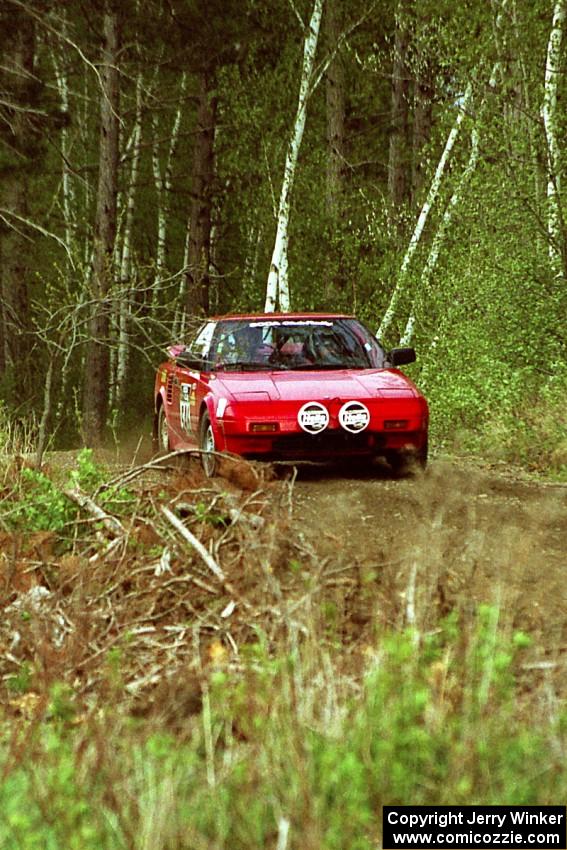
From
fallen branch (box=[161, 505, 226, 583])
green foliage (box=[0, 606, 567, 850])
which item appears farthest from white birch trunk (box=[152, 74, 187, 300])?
green foliage (box=[0, 606, 567, 850])

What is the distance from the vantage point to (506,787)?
4.54m

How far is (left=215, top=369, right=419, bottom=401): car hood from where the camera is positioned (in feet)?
37.9

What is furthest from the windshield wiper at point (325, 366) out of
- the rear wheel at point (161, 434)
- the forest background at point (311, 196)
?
the rear wheel at point (161, 434)

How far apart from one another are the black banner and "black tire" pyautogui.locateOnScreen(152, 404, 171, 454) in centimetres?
1022

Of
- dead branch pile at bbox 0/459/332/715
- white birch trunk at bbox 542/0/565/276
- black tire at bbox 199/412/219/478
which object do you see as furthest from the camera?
white birch trunk at bbox 542/0/565/276

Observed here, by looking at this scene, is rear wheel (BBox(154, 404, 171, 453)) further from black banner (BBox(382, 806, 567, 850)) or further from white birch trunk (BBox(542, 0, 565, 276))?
black banner (BBox(382, 806, 567, 850))

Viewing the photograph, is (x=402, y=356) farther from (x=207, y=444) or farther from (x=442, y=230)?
(x=442, y=230)

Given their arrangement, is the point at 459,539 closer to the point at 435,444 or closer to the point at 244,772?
the point at 244,772

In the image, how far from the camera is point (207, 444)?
11992 millimetres

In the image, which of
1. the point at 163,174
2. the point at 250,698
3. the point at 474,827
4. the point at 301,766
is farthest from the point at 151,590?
the point at 163,174

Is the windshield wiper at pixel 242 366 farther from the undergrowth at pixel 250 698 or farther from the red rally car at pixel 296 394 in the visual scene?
the undergrowth at pixel 250 698

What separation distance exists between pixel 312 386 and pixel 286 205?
1438 centimetres

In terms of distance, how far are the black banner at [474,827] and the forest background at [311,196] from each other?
7507mm

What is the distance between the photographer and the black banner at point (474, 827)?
4371 millimetres
